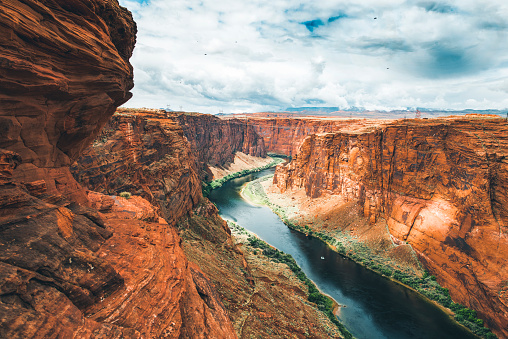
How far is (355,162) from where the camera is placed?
6481 centimetres

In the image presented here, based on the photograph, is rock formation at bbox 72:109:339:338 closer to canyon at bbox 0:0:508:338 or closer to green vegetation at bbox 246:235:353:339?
canyon at bbox 0:0:508:338

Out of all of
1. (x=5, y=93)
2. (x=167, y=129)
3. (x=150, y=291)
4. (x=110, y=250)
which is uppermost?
(x=5, y=93)

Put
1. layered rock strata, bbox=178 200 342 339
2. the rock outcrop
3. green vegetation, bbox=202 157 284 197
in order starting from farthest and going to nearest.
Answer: green vegetation, bbox=202 157 284 197 < the rock outcrop < layered rock strata, bbox=178 200 342 339

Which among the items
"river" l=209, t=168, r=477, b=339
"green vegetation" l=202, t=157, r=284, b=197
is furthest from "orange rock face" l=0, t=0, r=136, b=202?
"green vegetation" l=202, t=157, r=284, b=197

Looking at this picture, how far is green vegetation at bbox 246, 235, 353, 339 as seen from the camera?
110 feet

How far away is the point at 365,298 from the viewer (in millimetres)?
40250

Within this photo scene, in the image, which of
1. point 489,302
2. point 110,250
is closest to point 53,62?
point 110,250

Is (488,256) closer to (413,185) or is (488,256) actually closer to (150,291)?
(413,185)

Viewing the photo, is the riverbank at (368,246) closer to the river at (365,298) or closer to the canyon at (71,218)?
the river at (365,298)

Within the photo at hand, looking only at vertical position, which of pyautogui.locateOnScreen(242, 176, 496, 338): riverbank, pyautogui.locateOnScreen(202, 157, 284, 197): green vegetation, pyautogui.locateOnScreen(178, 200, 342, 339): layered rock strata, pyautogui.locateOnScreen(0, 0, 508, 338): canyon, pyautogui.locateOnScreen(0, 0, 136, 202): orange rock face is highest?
pyautogui.locateOnScreen(0, 0, 136, 202): orange rock face

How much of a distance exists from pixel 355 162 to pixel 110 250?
2399 inches

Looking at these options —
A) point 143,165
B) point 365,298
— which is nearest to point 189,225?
point 143,165

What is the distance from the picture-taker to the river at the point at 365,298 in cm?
3425

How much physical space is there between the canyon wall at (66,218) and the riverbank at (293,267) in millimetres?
22496
